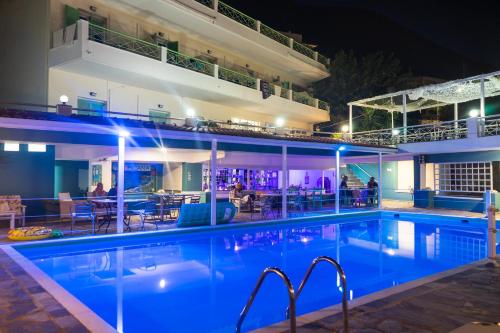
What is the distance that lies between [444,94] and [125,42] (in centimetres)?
1444

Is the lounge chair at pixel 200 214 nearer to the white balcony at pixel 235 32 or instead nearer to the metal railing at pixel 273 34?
the white balcony at pixel 235 32

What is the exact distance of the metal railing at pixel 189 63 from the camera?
1692 centimetres

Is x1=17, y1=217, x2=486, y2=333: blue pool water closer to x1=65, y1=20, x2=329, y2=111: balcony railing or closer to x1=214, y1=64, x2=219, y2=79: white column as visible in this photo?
x1=65, y1=20, x2=329, y2=111: balcony railing

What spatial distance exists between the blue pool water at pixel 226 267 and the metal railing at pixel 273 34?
525 inches

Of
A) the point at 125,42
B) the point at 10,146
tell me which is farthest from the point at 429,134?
the point at 10,146

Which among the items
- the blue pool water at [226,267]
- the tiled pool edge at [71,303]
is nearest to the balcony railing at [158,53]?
the blue pool water at [226,267]

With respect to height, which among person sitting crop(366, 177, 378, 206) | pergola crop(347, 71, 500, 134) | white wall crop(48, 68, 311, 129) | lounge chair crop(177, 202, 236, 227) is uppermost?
pergola crop(347, 71, 500, 134)

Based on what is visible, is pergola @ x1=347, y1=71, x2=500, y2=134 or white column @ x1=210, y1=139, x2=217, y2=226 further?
pergola @ x1=347, y1=71, x2=500, y2=134

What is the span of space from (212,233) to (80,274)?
511 centimetres

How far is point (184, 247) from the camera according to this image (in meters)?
11.0

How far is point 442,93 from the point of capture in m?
18.5

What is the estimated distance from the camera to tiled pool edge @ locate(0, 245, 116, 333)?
14.5 feet

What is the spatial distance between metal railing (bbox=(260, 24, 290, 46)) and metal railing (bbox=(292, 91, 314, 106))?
3.19 meters

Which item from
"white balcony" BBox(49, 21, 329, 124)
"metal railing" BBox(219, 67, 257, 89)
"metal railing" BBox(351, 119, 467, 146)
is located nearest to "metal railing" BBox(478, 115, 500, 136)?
"metal railing" BBox(351, 119, 467, 146)
